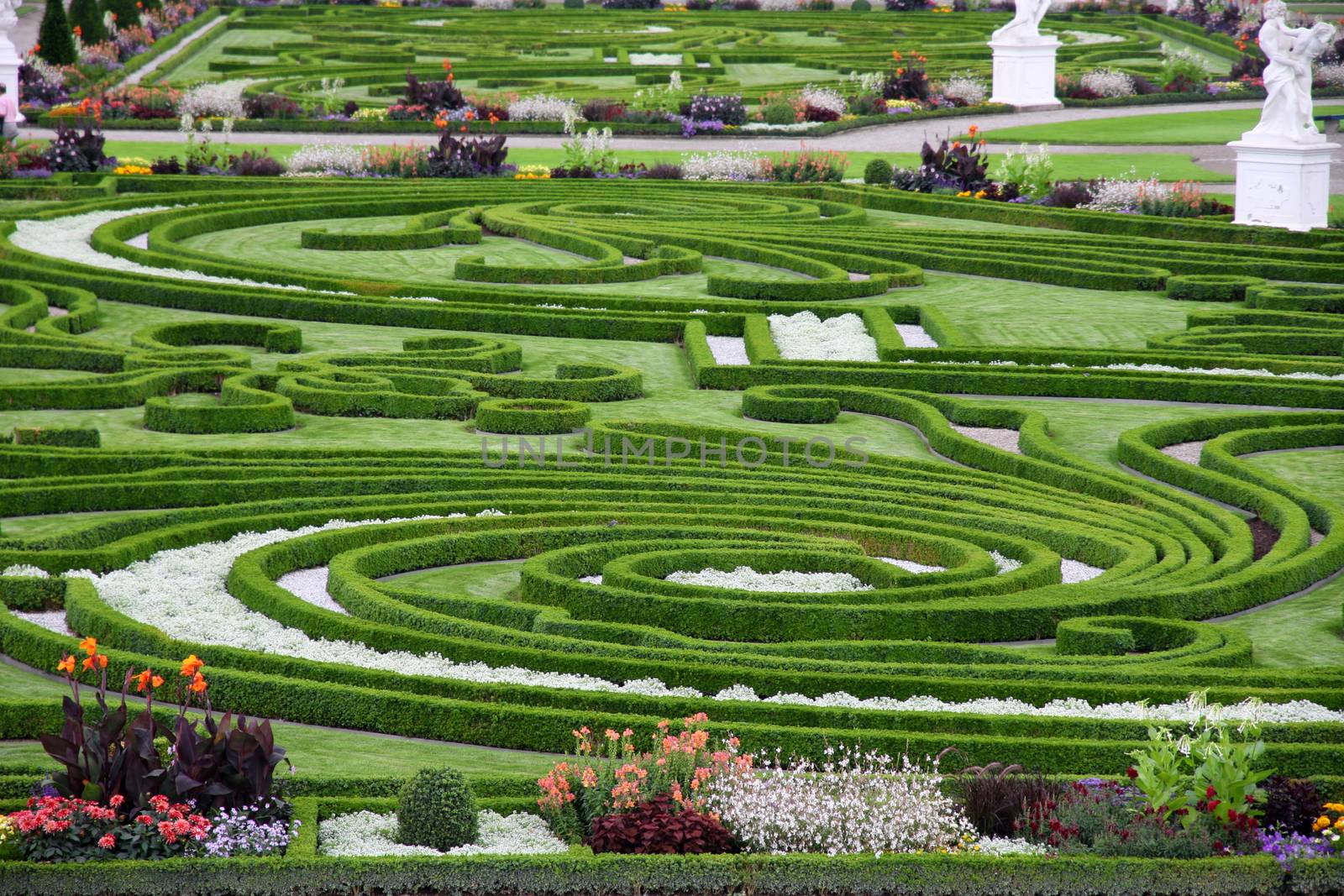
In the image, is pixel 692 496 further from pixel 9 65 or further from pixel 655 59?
pixel 655 59

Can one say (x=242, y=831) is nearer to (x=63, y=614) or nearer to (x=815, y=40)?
(x=63, y=614)

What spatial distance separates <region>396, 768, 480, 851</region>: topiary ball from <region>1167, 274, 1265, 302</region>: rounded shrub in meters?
19.5

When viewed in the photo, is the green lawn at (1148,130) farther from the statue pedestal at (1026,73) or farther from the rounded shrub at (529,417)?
the rounded shrub at (529,417)

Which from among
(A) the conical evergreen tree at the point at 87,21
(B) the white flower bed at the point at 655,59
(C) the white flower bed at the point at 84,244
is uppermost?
(A) the conical evergreen tree at the point at 87,21

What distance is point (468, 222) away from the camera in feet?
101

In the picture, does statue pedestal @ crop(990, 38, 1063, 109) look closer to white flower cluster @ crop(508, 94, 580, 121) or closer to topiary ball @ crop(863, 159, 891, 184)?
white flower cluster @ crop(508, 94, 580, 121)

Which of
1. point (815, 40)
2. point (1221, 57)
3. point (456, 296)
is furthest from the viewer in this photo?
point (815, 40)

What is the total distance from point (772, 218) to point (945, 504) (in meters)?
16.7

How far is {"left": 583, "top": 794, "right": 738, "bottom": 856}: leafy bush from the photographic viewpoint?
928 cm

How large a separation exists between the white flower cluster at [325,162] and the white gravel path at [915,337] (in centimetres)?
1649

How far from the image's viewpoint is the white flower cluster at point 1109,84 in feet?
165

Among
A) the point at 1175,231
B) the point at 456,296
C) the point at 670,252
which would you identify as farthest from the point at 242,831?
the point at 1175,231

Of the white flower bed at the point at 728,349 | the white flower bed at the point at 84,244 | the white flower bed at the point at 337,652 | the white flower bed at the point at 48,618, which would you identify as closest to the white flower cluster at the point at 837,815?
the white flower bed at the point at 337,652

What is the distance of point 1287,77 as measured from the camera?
96.5 feet
